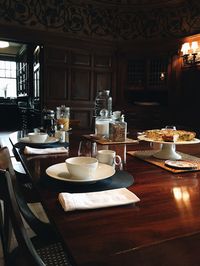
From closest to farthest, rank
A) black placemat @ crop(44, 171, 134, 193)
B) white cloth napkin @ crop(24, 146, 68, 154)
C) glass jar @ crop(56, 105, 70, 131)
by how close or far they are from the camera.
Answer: black placemat @ crop(44, 171, 134, 193) < white cloth napkin @ crop(24, 146, 68, 154) < glass jar @ crop(56, 105, 70, 131)

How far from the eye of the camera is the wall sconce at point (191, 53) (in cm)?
435

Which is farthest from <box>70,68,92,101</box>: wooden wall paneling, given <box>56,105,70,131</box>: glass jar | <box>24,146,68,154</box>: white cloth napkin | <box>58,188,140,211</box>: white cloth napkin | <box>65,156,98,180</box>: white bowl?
<box>58,188,140,211</box>: white cloth napkin

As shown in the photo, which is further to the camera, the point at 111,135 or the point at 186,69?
the point at 186,69

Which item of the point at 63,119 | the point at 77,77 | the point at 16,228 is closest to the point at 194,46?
the point at 77,77

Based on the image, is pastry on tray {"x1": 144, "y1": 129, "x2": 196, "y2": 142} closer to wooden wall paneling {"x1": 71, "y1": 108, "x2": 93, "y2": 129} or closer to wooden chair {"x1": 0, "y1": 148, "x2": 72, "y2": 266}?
wooden chair {"x1": 0, "y1": 148, "x2": 72, "y2": 266}

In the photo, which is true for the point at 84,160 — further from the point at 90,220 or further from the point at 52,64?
the point at 52,64

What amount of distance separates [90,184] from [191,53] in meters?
4.11

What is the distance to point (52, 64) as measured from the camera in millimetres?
4848

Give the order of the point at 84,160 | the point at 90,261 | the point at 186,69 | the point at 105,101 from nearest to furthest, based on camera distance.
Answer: the point at 90,261 < the point at 84,160 < the point at 105,101 < the point at 186,69

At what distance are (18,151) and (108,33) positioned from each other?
170 inches

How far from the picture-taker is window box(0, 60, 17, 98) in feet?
30.8

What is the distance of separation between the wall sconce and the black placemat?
12.9ft

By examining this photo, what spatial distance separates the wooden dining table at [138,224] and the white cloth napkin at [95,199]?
1cm

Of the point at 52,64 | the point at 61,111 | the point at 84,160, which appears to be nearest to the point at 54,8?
the point at 52,64
